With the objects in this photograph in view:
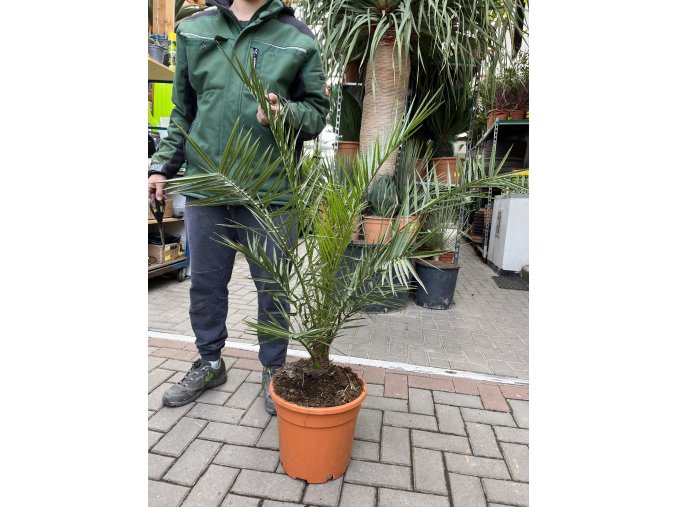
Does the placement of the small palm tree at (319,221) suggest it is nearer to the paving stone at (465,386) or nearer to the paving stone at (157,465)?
the paving stone at (157,465)

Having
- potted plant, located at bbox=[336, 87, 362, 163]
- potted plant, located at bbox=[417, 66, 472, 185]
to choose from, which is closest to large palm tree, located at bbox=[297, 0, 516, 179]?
potted plant, located at bbox=[417, 66, 472, 185]

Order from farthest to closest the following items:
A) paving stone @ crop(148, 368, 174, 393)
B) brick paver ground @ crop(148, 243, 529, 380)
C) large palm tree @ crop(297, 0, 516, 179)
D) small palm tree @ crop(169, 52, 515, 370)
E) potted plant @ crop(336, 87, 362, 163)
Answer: potted plant @ crop(336, 87, 362, 163), large palm tree @ crop(297, 0, 516, 179), brick paver ground @ crop(148, 243, 529, 380), paving stone @ crop(148, 368, 174, 393), small palm tree @ crop(169, 52, 515, 370)

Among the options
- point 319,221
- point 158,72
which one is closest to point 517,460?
point 319,221

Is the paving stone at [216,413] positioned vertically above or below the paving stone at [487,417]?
above

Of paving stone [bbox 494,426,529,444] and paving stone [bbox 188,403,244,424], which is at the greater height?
paving stone [bbox 188,403,244,424]

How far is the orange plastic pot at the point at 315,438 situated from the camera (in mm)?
1296

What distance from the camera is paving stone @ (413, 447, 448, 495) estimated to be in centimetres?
138

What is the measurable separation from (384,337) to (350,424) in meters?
1.42

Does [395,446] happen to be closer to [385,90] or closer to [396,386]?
[396,386]

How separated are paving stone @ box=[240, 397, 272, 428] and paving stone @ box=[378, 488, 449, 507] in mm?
603

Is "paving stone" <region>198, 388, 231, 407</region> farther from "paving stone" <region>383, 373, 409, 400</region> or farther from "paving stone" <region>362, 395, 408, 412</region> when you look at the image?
"paving stone" <region>383, 373, 409, 400</region>

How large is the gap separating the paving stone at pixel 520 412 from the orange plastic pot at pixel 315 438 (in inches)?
35.2

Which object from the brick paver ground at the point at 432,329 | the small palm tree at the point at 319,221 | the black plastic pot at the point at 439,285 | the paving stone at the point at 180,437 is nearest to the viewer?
→ the small palm tree at the point at 319,221

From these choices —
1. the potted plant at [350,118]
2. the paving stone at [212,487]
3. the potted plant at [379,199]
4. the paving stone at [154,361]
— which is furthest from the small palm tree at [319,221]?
the potted plant at [350,118]
